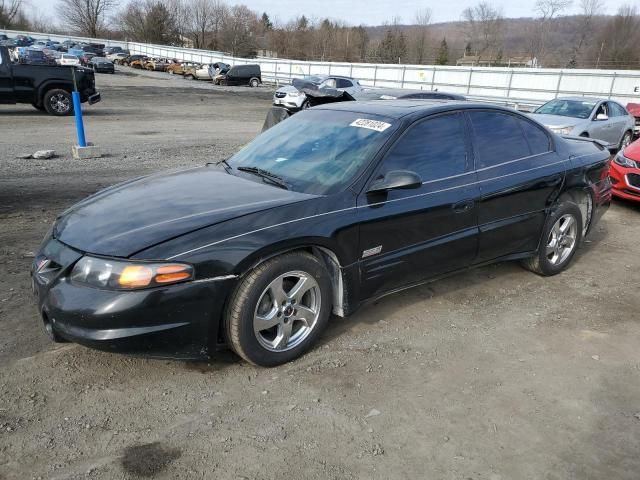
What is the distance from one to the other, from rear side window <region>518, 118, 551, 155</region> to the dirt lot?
122cm

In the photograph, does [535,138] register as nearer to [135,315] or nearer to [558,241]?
[558,241]

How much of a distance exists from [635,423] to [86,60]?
48581 mm

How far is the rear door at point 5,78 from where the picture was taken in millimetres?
14141

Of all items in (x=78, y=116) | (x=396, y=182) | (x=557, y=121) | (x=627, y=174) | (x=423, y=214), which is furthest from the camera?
(x=557, y=121)

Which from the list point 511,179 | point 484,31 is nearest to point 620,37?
point 484,31

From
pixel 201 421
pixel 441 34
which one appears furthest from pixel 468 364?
pixel 441 34

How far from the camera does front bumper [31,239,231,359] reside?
105 inches

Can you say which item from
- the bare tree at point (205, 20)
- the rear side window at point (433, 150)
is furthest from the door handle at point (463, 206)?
the bare tree at point (205, 20)

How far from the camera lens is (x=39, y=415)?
2729 millimetres

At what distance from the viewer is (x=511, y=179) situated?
4184mm

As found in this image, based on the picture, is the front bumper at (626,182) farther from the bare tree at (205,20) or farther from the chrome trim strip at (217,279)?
the bare tree at (205,20)

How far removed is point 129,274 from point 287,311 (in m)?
0.98

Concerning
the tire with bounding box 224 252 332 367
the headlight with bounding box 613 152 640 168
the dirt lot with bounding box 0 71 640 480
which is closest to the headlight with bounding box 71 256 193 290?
the tire with bounding box 224 252 332 367

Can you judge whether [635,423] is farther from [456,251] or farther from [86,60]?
[86,60]
